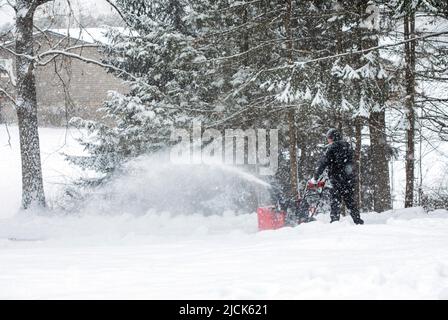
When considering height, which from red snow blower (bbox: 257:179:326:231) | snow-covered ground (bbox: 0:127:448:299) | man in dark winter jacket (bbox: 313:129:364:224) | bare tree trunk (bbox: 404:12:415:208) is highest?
bare tree trunk (bbox: 404:12:415:208)

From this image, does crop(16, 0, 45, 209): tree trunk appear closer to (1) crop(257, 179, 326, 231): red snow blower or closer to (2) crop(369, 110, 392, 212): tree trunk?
(1) crop(257, 179, 326, 231): red snow blower

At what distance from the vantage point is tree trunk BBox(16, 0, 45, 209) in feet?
42.7

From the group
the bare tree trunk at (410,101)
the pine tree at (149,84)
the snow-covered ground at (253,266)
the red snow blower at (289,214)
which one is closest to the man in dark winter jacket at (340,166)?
the red snow blower at (289,214)

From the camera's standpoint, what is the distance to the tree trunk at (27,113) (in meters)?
13.0

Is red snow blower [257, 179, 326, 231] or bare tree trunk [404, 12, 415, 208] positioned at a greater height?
bare tree trunk [404, 12, 415, 208]

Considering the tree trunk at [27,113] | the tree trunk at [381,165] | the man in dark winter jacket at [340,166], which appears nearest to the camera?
the man in dark winter jacket at [340,166]

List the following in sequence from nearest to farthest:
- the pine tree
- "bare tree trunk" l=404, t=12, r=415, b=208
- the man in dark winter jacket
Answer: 1. the man in dark winter jacket
2. "bare tree trunk" l=404, t=12, r=415, b=208
3. the pine tree

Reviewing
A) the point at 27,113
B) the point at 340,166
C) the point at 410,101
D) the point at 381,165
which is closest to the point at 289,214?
the point at 340,166

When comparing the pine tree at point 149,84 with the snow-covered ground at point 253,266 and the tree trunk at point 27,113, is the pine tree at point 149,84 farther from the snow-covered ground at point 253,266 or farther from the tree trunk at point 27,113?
the snow-covered ground at point 253,266

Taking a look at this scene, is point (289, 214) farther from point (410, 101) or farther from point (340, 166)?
point (410, 101)

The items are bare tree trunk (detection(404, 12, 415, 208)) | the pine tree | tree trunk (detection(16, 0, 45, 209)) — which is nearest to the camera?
tree trunk (detection(16, 0, 45, 209))

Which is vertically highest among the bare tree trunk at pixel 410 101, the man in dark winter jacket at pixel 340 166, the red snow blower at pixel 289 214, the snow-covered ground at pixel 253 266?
the bare tree trunk at pixel 410 101

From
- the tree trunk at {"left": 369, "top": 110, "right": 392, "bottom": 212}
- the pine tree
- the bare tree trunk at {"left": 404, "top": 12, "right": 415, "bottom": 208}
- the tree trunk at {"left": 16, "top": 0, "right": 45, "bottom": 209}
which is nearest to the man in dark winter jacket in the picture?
the bare tree trunk at {"left": 404, "top": 12, "right": 415, "bottom": 208}

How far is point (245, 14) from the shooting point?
15.1 m
